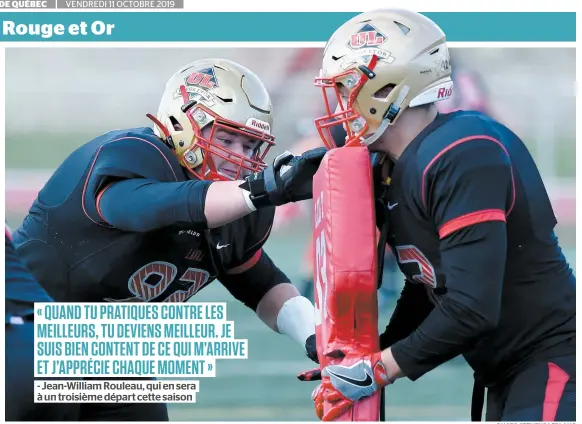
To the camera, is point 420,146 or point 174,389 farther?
point 174,389

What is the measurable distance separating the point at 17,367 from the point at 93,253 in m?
0.46

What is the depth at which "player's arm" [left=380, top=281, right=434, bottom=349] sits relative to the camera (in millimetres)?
2777

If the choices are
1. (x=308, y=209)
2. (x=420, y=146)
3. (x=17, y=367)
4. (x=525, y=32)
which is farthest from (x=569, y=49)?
(x=308, y=209)

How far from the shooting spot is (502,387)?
260 centimetres

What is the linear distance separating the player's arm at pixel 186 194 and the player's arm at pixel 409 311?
15.4 inches

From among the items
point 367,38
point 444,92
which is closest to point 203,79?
point 367,38

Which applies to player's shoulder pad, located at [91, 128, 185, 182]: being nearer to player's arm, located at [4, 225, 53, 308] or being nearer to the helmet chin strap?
player's arm, located at [4, 225, 53, 308]

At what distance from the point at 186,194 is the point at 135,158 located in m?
0.22

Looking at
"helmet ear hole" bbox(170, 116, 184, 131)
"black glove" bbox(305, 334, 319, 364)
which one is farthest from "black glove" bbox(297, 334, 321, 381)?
"helmet ear hole" bbox(170, 116, 184, 131)

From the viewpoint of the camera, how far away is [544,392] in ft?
8.00

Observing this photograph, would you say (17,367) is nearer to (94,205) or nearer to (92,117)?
(94,205)

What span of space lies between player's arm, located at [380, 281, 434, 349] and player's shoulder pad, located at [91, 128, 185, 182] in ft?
2.33

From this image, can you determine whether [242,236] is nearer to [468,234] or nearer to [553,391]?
[468,234]

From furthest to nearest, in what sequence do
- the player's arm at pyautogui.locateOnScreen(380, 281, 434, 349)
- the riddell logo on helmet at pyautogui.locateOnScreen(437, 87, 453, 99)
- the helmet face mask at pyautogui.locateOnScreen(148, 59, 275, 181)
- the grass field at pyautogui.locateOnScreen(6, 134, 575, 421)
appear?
1. the grass field at pyautogui.locateOnScreen(6, 134, 575, 421)
2. the helmet face mask at pyautogui.locateOnScreen(148, 59, 275, 181)
3. the player's arm at pyautogui.locateOnScreen(380, 281, 434, 349)
4. the riddell logo on helmet at pyautogui.locateOnScreen(437, 87, 453, 99)
